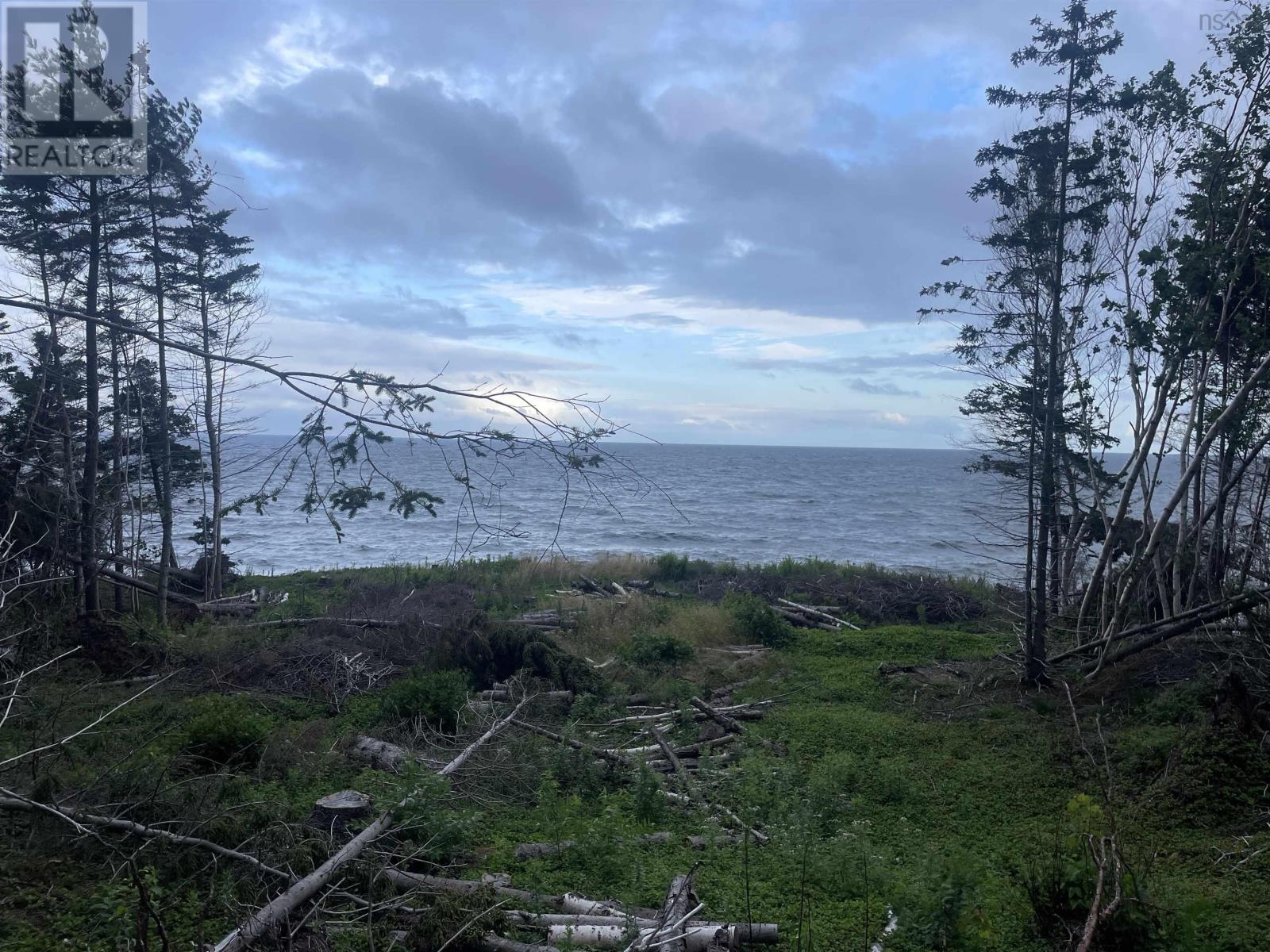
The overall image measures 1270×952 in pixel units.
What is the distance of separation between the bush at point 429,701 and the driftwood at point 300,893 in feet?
10.7

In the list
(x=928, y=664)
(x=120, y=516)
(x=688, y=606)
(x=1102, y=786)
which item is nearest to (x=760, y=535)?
(x=688, y=606)

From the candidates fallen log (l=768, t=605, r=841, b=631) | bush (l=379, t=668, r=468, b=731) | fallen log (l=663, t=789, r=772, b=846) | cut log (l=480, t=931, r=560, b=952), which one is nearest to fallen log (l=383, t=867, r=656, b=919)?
cut log (l=480, t=931, r=560, b=952)

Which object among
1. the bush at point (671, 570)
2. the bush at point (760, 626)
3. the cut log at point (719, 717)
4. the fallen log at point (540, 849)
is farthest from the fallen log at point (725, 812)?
the bush at point (671, 570)

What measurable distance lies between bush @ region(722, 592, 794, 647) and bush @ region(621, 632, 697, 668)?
75.6 inches

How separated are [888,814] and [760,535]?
29259 mm

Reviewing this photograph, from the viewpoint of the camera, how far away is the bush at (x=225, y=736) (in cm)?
746

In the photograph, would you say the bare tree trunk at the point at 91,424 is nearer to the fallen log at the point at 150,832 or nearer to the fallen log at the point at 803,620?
the fallen log at the point at 150,832

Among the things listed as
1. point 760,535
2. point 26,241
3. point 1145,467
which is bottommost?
point 760,535

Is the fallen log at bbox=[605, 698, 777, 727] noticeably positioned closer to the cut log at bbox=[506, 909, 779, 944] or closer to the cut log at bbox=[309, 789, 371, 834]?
the cut log at bbox=[309, 789, 371, 834]

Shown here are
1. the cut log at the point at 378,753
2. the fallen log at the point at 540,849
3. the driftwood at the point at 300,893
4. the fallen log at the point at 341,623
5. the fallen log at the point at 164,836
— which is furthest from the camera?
the fallen log at the point at 341,623

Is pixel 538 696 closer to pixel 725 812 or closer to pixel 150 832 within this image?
pixel 725 812

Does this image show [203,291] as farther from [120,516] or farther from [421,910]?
[421,910]

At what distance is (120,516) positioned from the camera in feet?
46.0

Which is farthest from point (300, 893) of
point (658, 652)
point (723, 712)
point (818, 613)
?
point (818, 613)
